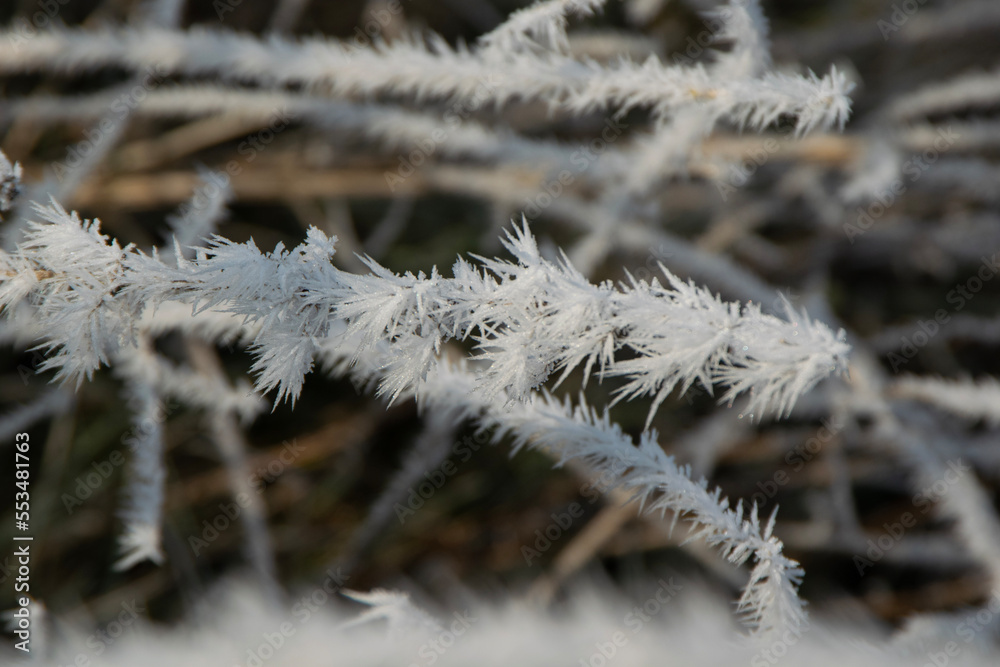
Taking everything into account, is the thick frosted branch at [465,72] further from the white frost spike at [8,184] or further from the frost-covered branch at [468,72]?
the white frost spike at [8,184]

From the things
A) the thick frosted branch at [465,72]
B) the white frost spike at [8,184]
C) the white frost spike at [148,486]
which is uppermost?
the thick frosted branch at [465,72]

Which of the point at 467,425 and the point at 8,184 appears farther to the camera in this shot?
the point at 467,425

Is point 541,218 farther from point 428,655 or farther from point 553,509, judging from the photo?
point 428,655

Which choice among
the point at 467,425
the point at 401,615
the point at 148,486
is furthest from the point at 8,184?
the point at 467,425

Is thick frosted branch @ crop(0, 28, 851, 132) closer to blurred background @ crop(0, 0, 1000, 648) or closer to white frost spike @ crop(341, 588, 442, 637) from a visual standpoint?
blurred background @ crop(0, 0, 1000, 648)

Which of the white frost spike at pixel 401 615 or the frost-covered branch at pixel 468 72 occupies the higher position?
the frost-covered branch at pixel 468 72

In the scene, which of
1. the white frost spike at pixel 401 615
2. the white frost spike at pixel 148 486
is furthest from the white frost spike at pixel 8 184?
the white frost spike at pixel 401 615

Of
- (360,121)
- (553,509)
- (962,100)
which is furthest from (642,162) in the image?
(553,509)

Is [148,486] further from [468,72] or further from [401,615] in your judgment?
[468,72]
